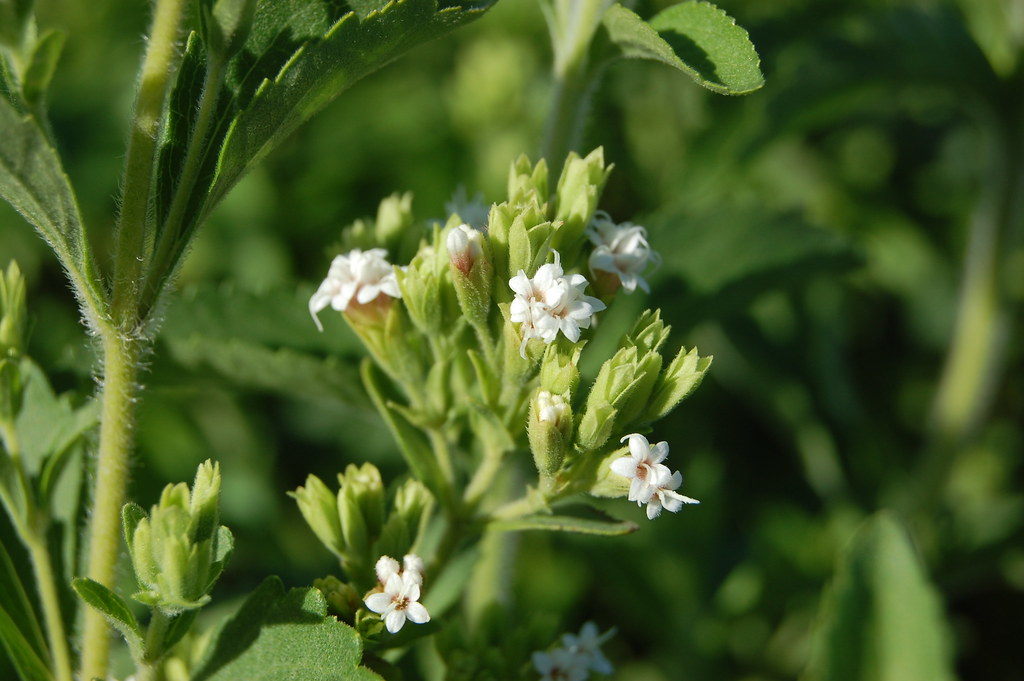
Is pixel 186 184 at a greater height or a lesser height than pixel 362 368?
greater

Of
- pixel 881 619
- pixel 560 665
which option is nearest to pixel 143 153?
pixel 560 665

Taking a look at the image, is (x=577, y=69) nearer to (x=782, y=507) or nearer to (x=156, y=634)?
(x=156, y=634)

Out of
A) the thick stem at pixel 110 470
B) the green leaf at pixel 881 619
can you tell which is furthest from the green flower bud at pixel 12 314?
the green leaf at pixel 881 619

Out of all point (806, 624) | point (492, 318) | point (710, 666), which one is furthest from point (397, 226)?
point (806, 624)

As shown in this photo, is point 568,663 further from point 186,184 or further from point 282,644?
point 186,184

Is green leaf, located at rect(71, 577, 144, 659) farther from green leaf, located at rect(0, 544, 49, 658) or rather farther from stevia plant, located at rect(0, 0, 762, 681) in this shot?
green leaf, located at rect(0, 544, 49, 658)

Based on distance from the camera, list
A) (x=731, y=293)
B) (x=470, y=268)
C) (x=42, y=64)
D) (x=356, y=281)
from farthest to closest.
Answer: (x=731, y=293), (x=356, y=281), (x=470, y=268), (x=42, y=64)

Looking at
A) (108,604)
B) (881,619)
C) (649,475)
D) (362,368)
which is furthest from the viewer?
(881,619)
